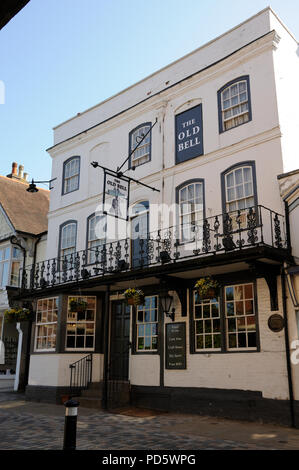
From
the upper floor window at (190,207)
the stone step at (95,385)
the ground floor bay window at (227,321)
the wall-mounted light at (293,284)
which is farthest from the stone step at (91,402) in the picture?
the wall-mounted light at (293,284)

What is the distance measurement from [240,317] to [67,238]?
805 cm

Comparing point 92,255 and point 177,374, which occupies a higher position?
point 92,255

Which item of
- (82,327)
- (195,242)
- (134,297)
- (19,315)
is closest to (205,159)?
(195,242)

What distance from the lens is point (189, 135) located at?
46.0 ft

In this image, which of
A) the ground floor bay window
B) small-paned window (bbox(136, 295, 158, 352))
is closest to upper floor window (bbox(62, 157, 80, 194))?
small-paned window (bbox(136, 295, 158, 352))

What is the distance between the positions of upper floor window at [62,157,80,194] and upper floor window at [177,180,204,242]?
5.37 meters

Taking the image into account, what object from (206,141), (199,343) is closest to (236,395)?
(199,343)

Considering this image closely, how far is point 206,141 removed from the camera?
44.1ft

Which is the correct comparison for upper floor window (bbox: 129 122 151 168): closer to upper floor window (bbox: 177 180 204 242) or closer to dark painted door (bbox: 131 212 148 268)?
dark painted door (bbox: 131 212 148 268)

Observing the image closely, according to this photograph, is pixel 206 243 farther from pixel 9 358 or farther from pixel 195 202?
pixel 9 358

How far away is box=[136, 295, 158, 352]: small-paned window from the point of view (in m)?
13.4

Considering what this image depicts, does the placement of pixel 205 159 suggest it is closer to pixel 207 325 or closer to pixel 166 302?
pixel 166 302

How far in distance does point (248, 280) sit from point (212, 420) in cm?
344
